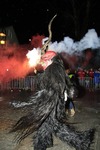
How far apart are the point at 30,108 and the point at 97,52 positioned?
23.1 meters

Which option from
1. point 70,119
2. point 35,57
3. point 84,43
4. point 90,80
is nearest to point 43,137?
point 35,57

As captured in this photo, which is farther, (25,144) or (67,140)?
(25,144)

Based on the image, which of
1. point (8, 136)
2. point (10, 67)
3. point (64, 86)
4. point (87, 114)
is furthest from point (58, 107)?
point (10, 67)

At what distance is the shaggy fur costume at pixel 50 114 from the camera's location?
520cm

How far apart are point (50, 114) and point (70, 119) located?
12.0 ft

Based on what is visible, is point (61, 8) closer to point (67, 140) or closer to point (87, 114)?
point (87, 114)

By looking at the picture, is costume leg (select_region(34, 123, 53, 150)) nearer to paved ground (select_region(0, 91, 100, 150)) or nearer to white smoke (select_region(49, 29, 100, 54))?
paved ground (select_region(0, 91, 100, 150))

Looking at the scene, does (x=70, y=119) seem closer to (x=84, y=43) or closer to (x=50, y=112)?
(x=84, y=43)

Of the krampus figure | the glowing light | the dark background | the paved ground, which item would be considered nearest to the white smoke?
the glowing light

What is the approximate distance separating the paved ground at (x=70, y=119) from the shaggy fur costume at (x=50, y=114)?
18.5 inches

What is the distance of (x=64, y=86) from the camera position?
17.4ft

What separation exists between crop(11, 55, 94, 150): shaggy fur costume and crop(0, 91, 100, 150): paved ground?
1.54 ft

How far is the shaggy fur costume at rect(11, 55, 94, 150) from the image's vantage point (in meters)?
5.20

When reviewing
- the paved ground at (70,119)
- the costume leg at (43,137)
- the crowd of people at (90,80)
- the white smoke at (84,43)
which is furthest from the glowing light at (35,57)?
the crowd of people at (90,80)
